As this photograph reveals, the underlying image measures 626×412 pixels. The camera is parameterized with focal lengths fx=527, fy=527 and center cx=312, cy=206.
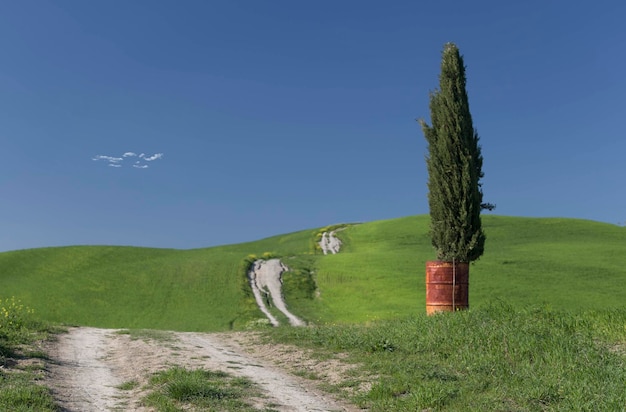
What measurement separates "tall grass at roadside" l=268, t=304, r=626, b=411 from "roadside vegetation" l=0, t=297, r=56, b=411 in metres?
6.65

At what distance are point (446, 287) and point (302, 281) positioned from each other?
86.7ft

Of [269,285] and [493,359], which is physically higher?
[493,359]

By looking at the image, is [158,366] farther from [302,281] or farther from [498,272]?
[498,272]

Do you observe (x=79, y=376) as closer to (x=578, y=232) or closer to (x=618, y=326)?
(x=618, y=326)

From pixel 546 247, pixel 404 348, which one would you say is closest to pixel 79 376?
pixel 404 348

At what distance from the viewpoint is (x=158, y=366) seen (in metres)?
14.6

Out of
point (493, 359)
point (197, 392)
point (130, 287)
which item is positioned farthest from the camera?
point (130, 287)

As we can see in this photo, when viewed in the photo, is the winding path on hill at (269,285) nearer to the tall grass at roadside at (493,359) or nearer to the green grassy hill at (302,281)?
the green grassy hill at (302,281)

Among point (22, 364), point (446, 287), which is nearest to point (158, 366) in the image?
point (22, 364)

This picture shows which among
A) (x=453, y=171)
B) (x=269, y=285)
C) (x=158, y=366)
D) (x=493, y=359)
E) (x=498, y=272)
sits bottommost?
(x=158, y=366)

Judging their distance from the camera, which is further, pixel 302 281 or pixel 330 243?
pixel 330 243

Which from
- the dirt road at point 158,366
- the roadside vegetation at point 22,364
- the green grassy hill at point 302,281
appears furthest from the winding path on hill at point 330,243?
the roadside vegetation at point 22,364

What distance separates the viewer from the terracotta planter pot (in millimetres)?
23656

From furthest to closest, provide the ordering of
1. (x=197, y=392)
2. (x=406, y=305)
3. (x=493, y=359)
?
(x=406, y=305)
(x=493, y=359)
(x=197, y=392)
